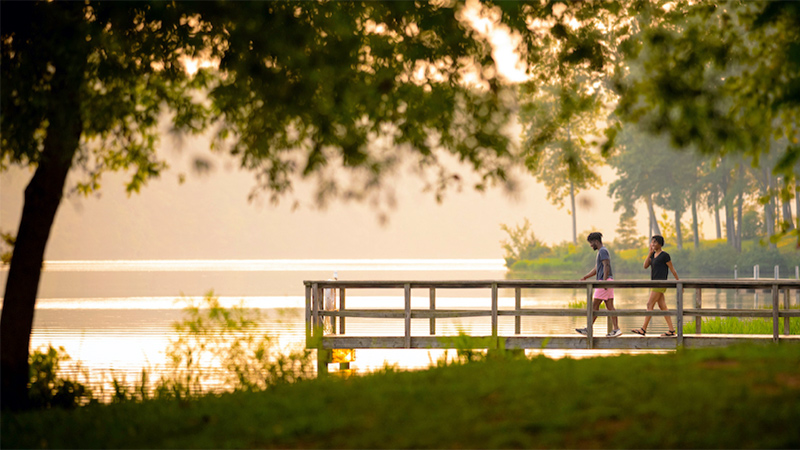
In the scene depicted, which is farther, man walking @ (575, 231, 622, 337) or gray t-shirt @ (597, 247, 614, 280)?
gray t-shirt @ (597, 247, 614, 280)

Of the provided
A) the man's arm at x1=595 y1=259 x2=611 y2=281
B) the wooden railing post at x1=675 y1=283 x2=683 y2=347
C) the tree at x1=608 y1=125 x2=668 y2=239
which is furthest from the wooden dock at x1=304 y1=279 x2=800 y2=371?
the tree at x1=608 y1=125 x2=668 y2=239

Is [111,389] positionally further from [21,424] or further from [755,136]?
[755,136]

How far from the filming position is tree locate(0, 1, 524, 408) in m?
8.69

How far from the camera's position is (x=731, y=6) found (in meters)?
10.4

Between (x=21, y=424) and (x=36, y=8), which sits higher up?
(x=36, y=8)

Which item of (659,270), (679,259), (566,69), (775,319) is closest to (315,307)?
(659,270)

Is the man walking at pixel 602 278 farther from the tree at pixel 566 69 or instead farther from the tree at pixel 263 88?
the tree at pixel 263 88

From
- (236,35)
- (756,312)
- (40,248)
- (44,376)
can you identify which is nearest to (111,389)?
(44,376)

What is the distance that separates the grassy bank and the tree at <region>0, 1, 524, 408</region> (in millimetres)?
2425

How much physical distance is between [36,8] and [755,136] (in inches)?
313

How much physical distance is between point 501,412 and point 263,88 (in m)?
4.22

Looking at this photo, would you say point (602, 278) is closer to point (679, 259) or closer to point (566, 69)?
point (566, 69)

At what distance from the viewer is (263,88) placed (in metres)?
9.01

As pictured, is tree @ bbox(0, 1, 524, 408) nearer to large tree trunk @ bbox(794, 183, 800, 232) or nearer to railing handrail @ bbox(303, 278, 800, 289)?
large tree trunk @ bbox(794, 183, 800, 232)
